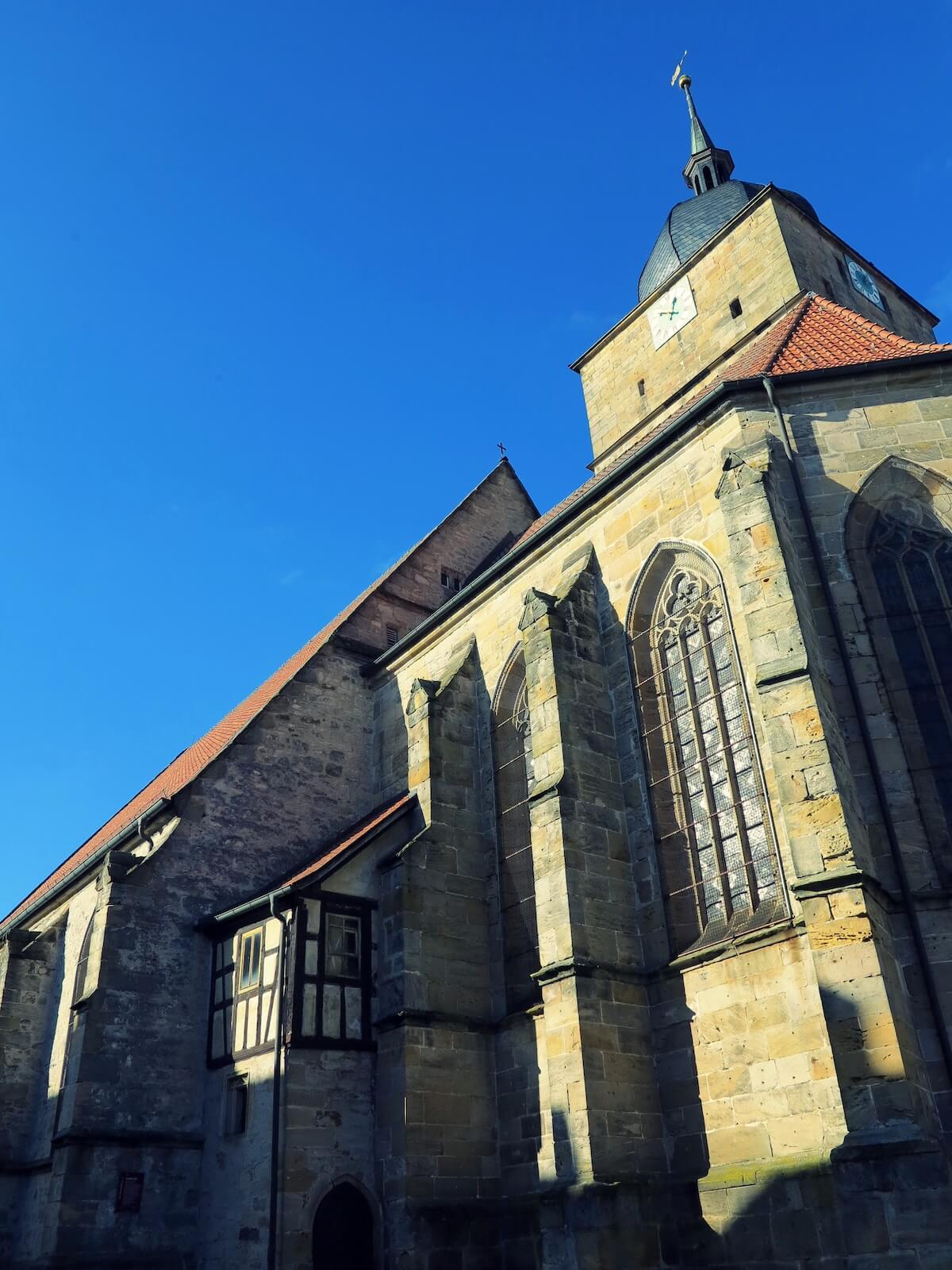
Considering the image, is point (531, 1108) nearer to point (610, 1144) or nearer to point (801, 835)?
→ point (610, 1144)

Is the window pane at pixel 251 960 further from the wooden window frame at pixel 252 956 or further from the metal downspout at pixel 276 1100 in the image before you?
the metal downspout at pixel 276 1100

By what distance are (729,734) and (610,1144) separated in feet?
14.3

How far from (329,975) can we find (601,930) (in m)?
3.58

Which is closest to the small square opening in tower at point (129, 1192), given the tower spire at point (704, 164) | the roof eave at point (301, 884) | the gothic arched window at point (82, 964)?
the roof eave at point (301, 884)

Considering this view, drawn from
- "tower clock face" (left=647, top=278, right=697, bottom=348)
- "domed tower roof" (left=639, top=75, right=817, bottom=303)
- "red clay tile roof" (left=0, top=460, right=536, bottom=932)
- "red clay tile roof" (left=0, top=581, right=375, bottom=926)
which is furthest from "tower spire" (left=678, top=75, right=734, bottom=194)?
"red clay tile roof" (left=0, top=581, right=375, bottom=926)

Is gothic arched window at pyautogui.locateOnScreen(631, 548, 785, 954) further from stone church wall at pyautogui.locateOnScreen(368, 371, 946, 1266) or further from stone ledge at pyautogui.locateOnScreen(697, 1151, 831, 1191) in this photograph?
stone ledge at pyautogui.locateOnScreen(697, 1151, 831, 1191)

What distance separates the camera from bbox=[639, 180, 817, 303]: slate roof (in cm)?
2155

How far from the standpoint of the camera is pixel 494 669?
598 inches

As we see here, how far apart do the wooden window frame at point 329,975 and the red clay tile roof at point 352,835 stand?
377 millimetres

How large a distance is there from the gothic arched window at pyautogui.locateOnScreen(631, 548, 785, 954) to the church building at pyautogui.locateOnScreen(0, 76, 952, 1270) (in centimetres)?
4

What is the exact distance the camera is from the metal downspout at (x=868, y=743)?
29.6ft

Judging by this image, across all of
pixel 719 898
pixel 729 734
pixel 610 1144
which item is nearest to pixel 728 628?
pixel 729 734

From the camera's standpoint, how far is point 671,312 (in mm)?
21156

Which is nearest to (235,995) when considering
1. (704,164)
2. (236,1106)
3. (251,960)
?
(251,960)
